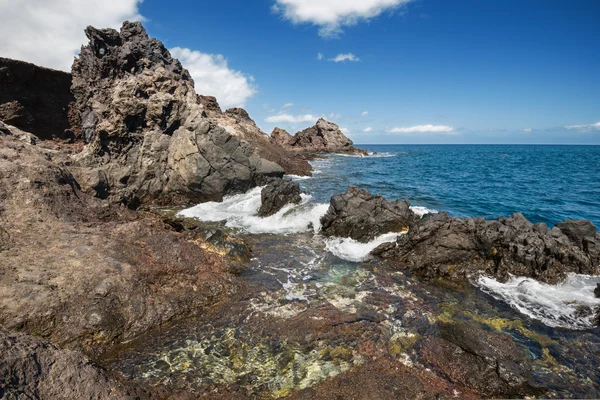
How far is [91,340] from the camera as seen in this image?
8055 millimetres

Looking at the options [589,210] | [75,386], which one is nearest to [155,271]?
[75,386]

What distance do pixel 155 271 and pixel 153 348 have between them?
111 inches

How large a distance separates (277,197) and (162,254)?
1275cm

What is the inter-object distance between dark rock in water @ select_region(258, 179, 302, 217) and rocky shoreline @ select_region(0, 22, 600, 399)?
11 centimetres

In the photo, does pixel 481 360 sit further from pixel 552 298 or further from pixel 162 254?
pixel 162 254

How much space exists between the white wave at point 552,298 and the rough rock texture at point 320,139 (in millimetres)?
83107

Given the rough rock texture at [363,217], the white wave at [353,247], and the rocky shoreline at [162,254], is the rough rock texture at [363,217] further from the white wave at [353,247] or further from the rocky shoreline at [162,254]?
the white wave at [353,247]

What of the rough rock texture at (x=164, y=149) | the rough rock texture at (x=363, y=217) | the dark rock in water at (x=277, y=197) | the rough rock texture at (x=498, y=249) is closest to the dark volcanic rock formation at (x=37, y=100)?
the rough rock texture at (x=164, y=149)

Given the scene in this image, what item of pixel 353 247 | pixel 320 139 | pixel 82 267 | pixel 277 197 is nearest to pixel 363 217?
pixel 353 247

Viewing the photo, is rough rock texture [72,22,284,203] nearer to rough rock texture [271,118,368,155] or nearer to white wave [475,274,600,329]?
white wave [475,274,600,329]

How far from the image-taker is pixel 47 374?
5.16 meters

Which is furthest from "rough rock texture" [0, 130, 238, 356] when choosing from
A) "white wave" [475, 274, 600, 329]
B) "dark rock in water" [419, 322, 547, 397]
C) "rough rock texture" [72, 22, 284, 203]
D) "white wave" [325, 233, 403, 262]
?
"rough rock texture" [72, 22, 284, 203]

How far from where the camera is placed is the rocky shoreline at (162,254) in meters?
7.36

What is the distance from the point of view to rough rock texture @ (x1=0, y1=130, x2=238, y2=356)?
8.02m
